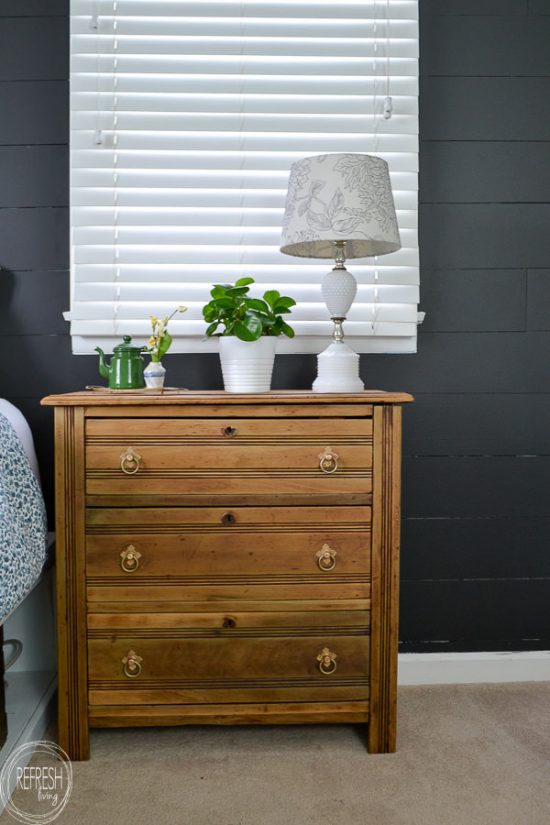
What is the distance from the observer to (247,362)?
1.68m

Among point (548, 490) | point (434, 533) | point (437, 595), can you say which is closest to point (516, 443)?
point (548, 490)

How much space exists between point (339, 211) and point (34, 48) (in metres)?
1.11

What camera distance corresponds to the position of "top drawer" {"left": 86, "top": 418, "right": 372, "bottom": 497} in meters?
1.56

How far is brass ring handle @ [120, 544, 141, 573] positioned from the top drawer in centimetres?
14

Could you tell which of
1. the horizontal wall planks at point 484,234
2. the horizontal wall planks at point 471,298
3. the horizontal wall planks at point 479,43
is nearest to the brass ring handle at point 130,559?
the horizontal wall planks at point 471,298

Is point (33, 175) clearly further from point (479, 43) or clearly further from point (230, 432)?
point (479, 43)

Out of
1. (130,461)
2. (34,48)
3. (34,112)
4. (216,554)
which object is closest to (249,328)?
(130,461)

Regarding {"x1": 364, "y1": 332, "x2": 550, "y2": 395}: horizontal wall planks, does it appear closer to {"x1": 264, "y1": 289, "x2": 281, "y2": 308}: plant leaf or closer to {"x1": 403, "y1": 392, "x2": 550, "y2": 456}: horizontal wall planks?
{"x1": 403, "y1": 392, "x2": 550, "y2": 456}: horizontal wall planks

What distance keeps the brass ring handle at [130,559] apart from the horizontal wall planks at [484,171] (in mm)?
1344

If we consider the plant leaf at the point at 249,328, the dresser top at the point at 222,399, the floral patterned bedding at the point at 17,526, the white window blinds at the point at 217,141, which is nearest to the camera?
the floral patterned bedding at the point at 17,526

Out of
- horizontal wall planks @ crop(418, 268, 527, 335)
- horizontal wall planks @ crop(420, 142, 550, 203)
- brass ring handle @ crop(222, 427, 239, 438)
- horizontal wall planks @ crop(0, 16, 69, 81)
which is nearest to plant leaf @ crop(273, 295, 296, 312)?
brass ring handle @ crop(222, 427, 239, 438)

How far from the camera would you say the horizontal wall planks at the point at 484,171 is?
2025 millimetres

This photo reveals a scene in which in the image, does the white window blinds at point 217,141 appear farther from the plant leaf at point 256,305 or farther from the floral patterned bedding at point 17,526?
the floral patterned bedding at point 17,526

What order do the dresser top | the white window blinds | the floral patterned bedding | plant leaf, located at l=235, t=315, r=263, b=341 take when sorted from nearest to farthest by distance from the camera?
the floral patterned bedding
the dresser top
plant leaf, located at l=235, t=315, r=263, b=341
the white window blinds
